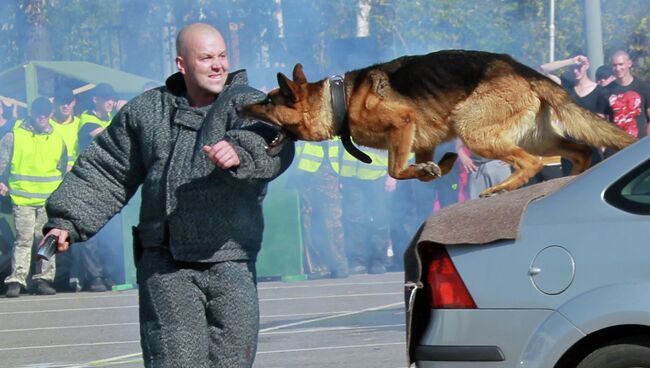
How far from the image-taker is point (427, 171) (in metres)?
5.72

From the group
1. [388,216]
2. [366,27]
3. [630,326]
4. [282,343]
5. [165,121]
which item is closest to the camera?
[630,326]

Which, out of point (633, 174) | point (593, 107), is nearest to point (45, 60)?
point (593, 107)

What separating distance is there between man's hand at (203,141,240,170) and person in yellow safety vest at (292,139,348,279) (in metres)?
9.83

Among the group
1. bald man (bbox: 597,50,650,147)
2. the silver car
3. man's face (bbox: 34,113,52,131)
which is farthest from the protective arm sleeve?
man's face (bbox: 34,113,52,131)

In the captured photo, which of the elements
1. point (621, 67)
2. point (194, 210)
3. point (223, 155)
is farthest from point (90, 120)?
point (223, 155)

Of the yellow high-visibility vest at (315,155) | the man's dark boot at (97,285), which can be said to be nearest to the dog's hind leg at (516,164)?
the yellow high-visibility vest at (315,155)

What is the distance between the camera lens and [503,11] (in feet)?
47.9

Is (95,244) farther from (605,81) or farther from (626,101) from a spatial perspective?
(626,101)

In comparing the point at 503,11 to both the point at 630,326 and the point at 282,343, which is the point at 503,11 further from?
the point at 630,326

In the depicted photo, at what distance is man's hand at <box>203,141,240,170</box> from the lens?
191 inches

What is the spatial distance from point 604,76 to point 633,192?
755 cm

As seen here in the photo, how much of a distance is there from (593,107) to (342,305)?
110 inches

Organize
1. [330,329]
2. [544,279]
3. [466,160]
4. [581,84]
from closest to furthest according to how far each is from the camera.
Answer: [544,279] < [330,329] < [581,84] < [466,160]

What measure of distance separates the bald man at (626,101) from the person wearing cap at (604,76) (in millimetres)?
264
